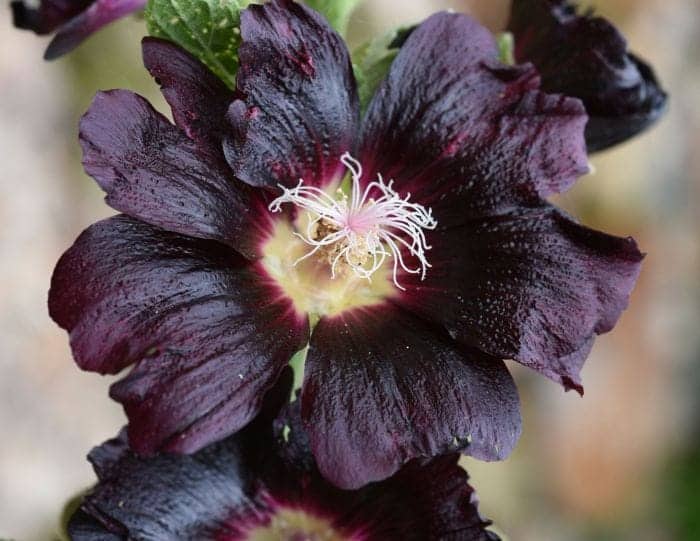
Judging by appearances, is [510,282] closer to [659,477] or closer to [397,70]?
[397,70]

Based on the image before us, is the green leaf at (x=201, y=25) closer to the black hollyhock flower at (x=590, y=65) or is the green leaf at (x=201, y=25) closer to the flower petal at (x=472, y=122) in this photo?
the flower petal at (x=472, y=122)

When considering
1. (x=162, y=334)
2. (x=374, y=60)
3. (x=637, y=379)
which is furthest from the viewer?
(x=637, y=379)

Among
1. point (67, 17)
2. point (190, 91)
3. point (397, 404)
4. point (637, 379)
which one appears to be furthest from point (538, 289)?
point (637, 379)

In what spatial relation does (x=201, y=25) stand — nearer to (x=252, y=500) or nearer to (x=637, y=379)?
(x=252, y=500)

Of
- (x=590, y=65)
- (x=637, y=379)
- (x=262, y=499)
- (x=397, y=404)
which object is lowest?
(x=637, y=379)

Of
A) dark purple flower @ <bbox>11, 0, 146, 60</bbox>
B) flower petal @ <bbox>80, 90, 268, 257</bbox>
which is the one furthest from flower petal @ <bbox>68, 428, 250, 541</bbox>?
dark purple flower @ <bbox>11, 0, 146, 60</bbox>

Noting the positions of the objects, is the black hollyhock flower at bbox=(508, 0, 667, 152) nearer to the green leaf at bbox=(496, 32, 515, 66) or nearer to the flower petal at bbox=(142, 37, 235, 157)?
the green leaf at bbox=(496, 32, 515, 66)

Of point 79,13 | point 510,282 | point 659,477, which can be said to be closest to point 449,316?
point 510,282
